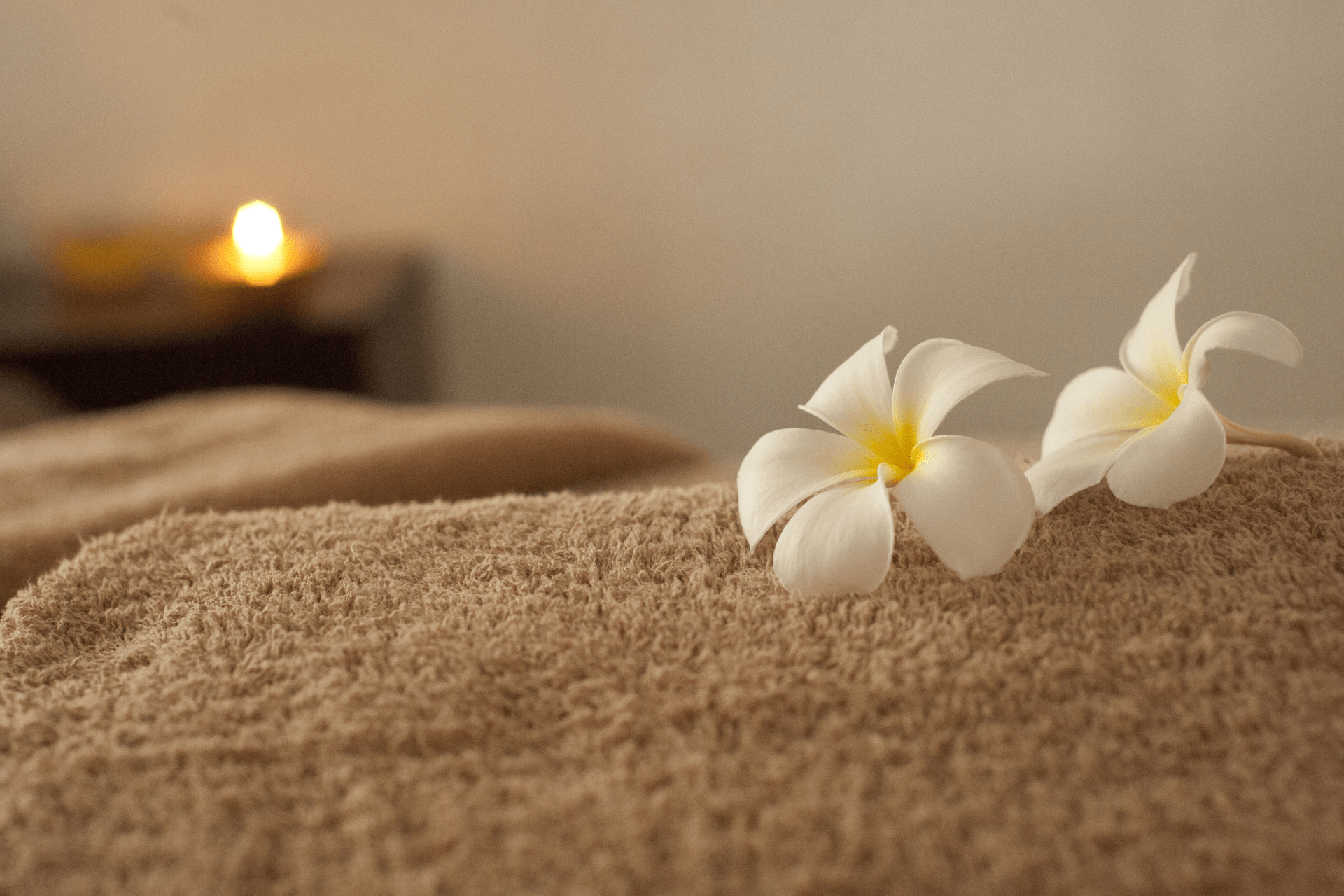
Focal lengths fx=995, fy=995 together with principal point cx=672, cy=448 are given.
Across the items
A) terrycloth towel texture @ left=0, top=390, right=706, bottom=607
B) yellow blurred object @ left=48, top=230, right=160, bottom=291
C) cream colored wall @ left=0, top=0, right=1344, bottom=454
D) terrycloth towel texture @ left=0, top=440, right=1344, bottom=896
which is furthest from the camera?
cream colored wall @ left=0, top=0, right=1344, bottom=454

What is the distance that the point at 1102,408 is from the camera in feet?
1.23

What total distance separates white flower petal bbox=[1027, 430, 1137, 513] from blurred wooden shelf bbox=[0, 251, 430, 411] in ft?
4.35

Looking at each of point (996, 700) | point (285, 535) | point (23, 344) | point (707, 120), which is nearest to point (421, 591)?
point (285, 535)

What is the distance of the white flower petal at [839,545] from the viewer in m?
0.29

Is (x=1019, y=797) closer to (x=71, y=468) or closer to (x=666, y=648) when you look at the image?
(x=666, y=648)

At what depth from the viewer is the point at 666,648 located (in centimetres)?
29

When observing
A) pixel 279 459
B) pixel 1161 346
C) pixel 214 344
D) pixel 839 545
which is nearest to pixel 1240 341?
pixel 1161 346

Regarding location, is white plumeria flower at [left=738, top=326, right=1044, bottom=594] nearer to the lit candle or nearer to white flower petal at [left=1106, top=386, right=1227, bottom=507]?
white flower petal at [left=1106, top=386, right=1227, bottom=507]

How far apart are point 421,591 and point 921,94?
1799mm

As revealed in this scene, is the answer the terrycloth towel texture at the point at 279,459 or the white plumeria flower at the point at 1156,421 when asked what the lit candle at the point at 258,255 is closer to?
the terrycloth towel texture at the point at 279,459

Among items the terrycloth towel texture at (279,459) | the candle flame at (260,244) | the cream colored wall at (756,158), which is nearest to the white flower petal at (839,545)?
the terrycloth towel texture at (279,459)

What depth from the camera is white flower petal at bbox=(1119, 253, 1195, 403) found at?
349 mm

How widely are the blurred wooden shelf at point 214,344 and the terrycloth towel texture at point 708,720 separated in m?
1.24

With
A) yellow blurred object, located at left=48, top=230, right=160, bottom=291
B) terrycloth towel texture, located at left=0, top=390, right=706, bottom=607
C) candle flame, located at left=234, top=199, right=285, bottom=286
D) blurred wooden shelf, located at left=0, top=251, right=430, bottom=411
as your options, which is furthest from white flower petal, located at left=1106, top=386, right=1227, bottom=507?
yellow blurred object, located at left=48, top=230, right=160, bottom=291
